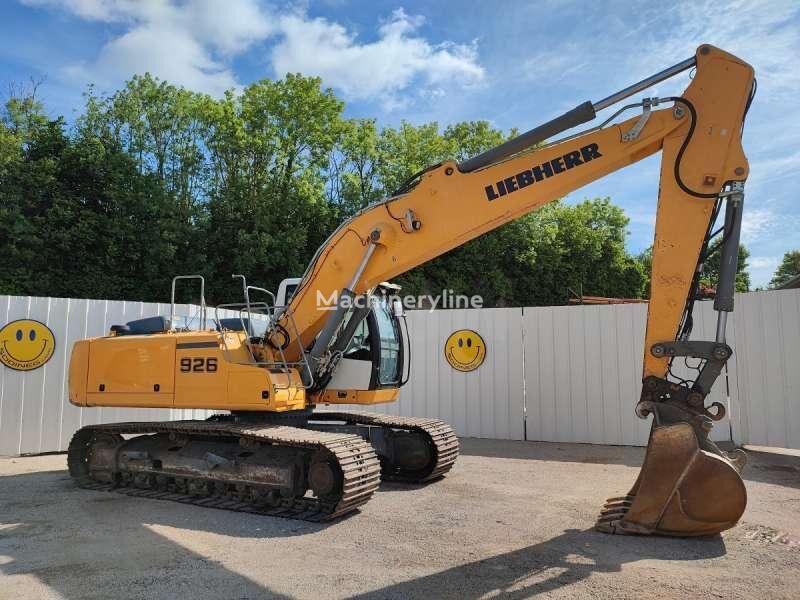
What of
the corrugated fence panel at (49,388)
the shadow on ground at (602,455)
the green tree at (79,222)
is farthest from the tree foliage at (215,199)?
the shadow on ground at (602,455)

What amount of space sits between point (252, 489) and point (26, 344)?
5159mm

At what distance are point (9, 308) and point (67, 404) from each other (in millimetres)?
1684

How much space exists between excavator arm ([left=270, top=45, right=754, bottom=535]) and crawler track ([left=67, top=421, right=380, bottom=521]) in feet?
6.93

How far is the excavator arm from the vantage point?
4953mm

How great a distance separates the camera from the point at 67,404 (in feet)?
31.0

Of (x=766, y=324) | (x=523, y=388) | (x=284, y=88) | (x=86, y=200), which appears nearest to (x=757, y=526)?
(x=766, y=324)

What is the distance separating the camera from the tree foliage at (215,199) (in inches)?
834

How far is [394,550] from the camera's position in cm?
501

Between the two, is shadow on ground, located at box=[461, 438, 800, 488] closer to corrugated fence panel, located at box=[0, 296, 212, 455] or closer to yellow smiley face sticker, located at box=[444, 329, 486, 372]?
yellow smiley face sticker, located at box=[444, 329, 486, 372]

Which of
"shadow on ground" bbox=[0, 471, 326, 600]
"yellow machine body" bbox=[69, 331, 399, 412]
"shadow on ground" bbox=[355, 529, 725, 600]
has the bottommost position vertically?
"shadow on ground" bbox=[0, 471, 326, 600]

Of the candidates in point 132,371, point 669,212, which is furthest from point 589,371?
point 132,371

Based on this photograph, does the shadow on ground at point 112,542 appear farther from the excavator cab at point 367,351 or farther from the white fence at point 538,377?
the white fence at point 538,377

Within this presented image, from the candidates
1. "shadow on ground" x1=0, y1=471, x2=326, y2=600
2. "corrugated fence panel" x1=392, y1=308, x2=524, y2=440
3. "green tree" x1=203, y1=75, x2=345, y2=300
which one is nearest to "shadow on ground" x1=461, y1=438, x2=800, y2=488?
"corrugated fence panel" x1=392, y1=308, x2=524, y2=440

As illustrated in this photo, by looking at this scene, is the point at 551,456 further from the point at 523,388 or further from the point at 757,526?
the point at 757,526
